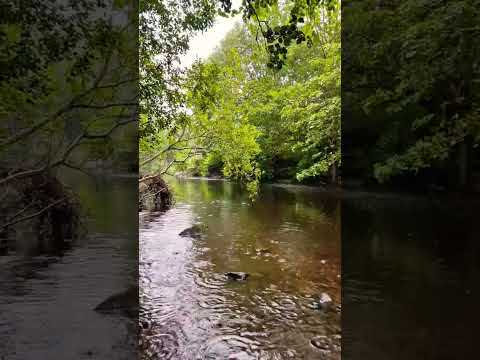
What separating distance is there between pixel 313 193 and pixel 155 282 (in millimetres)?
10287

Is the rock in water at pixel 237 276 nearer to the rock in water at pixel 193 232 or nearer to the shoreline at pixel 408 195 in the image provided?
the shoreline at pixel 408 195

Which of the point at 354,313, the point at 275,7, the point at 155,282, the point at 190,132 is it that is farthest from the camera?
the point at 190,132

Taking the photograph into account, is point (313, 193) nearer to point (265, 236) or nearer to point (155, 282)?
point (265, 236)

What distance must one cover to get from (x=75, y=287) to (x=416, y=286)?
4723 mm


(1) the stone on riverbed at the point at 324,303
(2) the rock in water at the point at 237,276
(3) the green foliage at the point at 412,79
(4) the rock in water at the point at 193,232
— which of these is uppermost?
(3) the green foliage at the point at 412,79

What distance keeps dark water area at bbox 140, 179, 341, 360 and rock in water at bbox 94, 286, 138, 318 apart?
145mm

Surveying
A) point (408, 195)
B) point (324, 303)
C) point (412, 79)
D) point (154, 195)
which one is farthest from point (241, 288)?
point (154, 195)

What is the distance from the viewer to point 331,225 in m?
8.61

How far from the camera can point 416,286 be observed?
431cm

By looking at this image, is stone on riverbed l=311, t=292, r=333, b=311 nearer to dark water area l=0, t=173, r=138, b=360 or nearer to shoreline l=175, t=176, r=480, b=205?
shoreline l=175, t=176, r=480, b=205

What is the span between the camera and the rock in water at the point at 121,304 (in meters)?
3.94

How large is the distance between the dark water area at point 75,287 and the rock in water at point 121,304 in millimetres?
98

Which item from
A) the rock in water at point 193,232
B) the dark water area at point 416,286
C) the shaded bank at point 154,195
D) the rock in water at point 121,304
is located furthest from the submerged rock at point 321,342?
the shaded bank at point 154,195

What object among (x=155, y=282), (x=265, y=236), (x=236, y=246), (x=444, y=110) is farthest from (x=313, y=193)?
(x=444, y=110)
